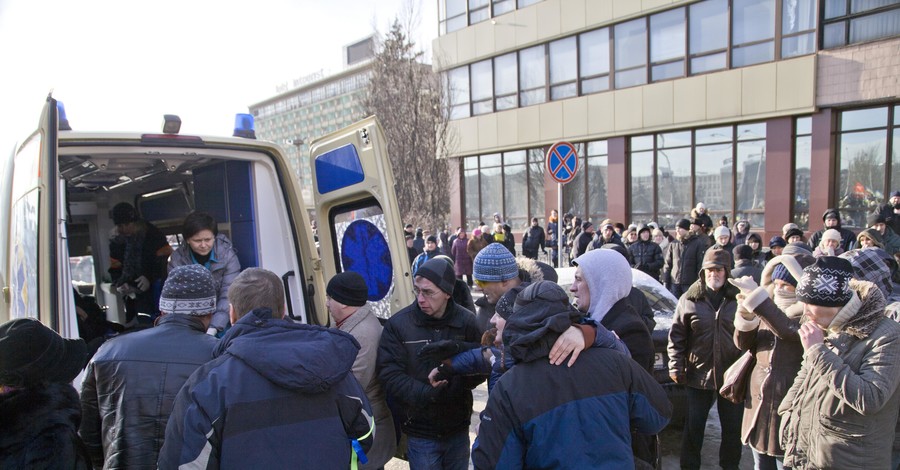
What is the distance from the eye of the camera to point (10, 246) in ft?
11.5

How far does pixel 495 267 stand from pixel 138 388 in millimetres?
1939

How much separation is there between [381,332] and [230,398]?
53.0 inches

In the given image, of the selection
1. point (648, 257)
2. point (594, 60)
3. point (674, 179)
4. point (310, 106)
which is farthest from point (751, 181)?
point (310, 106)

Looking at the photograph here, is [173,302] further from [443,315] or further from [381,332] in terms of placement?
[443,315]

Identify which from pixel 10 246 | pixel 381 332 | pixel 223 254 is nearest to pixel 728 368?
pixel 381 332

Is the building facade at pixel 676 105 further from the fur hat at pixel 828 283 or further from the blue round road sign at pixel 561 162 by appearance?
the fur hat at pixel 828 283

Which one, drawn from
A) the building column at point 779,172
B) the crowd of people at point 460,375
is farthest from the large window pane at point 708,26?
the crowd of people at point 460,375

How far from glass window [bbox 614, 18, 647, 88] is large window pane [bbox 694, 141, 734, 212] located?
2633 millimetres

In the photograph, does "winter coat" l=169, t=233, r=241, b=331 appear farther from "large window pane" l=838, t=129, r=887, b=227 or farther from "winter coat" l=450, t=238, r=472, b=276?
"large window pane" l=838, t=129, r=887, b=227

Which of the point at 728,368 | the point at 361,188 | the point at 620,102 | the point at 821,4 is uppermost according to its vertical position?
the point at 821,4

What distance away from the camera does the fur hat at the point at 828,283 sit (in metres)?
2.47

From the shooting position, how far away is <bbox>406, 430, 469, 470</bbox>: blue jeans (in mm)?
3016

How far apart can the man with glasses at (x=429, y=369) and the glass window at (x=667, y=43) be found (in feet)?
47.4

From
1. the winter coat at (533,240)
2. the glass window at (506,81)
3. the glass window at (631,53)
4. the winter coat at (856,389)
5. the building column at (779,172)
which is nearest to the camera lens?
the winter coat at (856,389)
